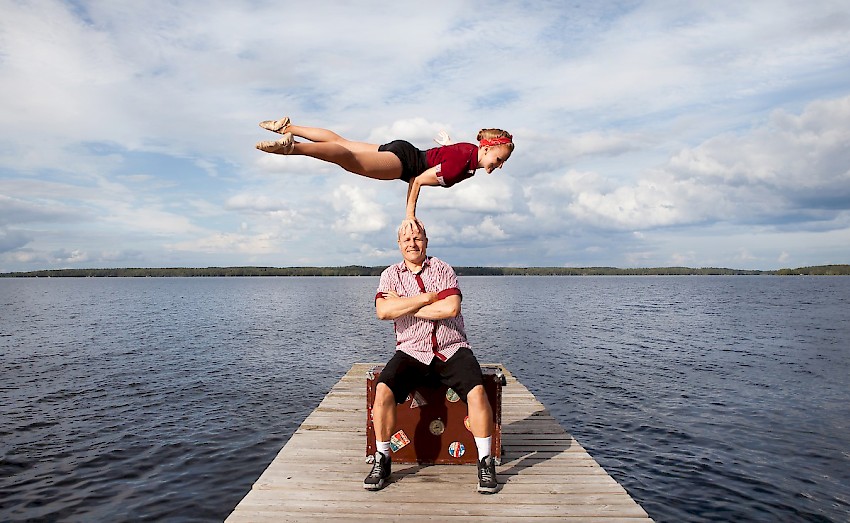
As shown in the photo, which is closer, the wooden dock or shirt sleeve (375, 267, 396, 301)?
the wooden dock

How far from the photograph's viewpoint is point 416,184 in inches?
199

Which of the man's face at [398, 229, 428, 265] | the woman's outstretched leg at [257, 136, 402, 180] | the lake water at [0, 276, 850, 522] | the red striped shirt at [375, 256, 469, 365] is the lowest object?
the lake water at [0, 276, 850, 522]

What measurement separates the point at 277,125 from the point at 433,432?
3.93 m

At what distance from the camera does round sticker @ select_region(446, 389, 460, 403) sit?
6.23 metres

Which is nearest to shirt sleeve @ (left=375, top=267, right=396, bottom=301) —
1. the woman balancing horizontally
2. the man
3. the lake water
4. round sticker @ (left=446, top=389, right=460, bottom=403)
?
the man

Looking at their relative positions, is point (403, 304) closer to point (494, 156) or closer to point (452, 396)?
point (452, 396)

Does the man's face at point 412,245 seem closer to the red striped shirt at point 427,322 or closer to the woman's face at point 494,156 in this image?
the red striped shirt at point 427,322

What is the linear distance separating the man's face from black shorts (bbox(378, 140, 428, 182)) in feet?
3.14

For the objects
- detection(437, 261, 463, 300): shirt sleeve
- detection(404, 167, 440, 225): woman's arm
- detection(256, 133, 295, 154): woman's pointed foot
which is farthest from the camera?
detection(437, 261, 463, 300): shirt sleeve

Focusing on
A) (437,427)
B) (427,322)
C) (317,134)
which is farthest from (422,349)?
(317,134)

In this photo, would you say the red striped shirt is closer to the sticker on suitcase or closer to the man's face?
the man's face

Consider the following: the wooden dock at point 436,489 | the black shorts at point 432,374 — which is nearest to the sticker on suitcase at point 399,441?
the wooden dock at point 436,489

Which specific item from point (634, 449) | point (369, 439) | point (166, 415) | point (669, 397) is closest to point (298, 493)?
point (369, 439)

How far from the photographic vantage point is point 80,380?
72.1 feet
